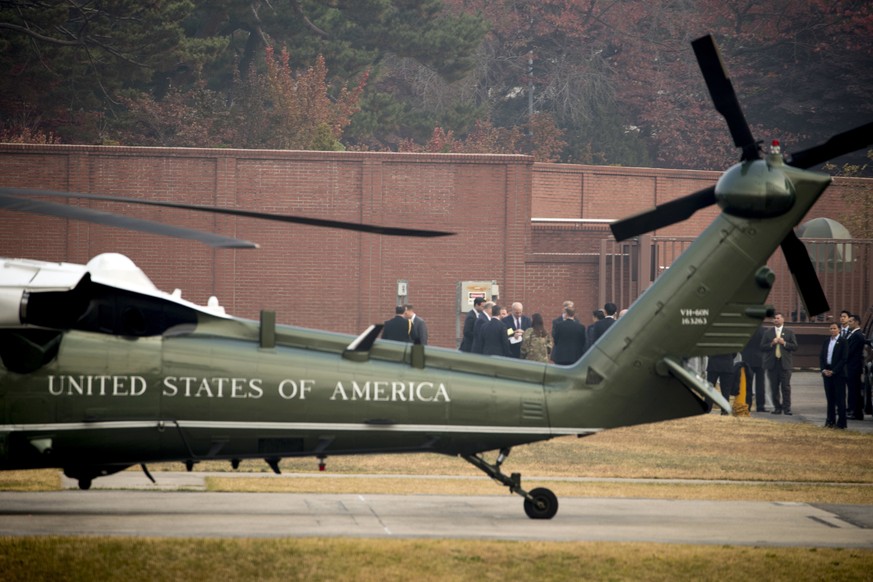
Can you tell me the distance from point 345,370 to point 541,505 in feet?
7.97

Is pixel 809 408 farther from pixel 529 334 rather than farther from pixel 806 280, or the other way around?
pixel 806 280

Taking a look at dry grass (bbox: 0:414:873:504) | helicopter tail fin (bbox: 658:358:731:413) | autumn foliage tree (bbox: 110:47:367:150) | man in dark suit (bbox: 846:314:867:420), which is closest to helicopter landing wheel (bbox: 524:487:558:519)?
helicopter tail fin (bbox: 658:358:731:413)

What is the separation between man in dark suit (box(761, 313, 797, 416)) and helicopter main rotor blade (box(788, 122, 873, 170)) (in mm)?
14398

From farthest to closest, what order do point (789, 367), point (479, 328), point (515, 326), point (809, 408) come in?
1. point (515, 326)
2. point (809, 408)
3. point (479, 328)
4. point (789, 367)

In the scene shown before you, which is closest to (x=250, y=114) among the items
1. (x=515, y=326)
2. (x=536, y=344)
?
(x=515, y=326)

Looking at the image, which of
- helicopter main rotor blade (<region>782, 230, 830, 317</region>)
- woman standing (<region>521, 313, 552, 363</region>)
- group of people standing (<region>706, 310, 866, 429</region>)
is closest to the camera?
helicopter main rotor blade (<region>782, 230, 830, 317</region>)

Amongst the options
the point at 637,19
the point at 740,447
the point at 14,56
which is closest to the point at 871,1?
the point at 637,19

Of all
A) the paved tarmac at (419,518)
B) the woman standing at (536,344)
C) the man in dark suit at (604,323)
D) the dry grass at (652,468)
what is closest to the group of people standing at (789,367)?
the dry grass at (652,468)

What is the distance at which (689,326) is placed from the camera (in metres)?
12.9

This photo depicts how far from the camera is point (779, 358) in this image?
26656mm

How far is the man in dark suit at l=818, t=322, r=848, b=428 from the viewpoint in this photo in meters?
23.6

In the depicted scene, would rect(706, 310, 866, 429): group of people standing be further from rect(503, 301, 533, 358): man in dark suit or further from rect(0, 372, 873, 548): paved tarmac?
rect(0, 372, 873, 548): paved tarmac

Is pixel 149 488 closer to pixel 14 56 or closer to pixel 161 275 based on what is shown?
pixel 161 275

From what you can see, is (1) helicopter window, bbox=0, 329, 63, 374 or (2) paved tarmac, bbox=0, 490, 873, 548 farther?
(2) paved tarmac, bbox=0, 490, 873, 548
